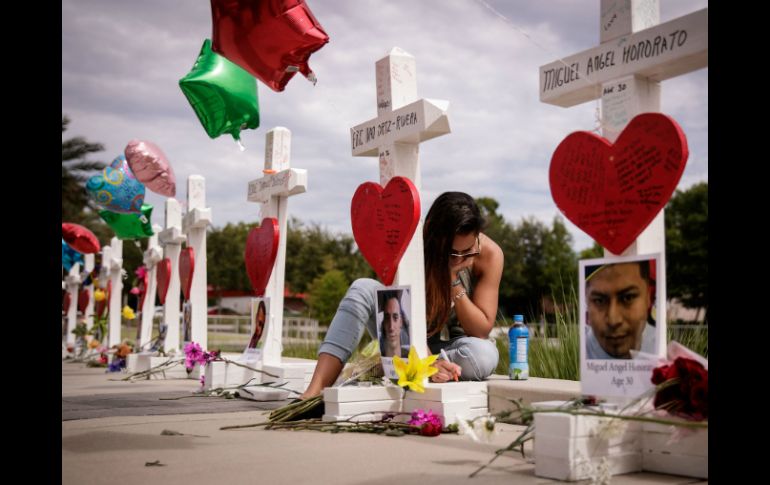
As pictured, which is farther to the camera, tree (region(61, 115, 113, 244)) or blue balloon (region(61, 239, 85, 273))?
tree (region(61, 115, 113, 244))

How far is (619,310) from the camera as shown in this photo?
103 inches

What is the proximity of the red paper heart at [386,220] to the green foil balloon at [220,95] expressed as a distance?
1684 mm

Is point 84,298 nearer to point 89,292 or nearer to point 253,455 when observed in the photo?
point 89,292

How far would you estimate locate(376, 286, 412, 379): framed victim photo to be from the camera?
3.81 meters

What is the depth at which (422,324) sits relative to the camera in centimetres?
385

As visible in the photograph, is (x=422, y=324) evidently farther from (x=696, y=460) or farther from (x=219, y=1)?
(x=219, y=1)

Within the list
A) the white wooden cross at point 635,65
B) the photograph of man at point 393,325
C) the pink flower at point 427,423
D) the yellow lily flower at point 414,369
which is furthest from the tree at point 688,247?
the white wooden cross at point 635,65

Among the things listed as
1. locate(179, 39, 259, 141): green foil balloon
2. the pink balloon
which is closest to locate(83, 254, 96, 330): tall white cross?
the pink balloon

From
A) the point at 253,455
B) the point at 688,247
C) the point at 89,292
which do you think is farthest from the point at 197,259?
the point at 688,247

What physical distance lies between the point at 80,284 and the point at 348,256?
23.2 meters

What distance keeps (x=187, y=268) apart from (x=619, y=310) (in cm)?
525

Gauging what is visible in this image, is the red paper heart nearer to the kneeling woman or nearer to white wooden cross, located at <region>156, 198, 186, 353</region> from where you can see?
the kneeling woman

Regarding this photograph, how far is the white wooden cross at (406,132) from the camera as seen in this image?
3.74m

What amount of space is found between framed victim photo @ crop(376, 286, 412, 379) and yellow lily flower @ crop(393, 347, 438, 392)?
5.0 inches
